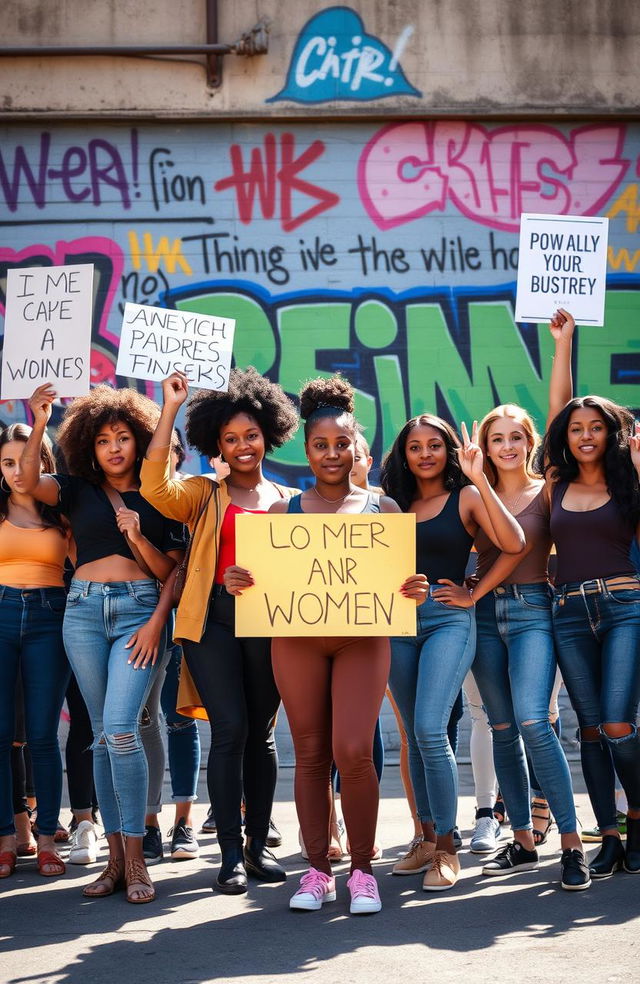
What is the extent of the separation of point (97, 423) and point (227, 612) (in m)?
0.99

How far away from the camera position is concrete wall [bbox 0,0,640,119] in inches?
341

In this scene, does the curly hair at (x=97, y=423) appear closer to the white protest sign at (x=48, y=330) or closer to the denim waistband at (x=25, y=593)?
the white protest sign at (x=48, y=330)

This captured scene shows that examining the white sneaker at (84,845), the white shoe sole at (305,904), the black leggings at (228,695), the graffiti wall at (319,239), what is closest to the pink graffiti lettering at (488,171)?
the graffiti wall at (319,239)

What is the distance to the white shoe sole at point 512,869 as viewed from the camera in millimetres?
4789

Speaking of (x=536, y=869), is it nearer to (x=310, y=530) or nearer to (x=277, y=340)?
(x=310, y=530)

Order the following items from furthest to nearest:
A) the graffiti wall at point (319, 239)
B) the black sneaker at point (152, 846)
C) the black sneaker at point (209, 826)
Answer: the graffiti wall at point (319, 239)
the black sneaker at point (209, 826)
the black sneaker at point (152, 846)

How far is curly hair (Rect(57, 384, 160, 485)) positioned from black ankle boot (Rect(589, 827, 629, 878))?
2452 mm

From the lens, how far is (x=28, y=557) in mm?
5156

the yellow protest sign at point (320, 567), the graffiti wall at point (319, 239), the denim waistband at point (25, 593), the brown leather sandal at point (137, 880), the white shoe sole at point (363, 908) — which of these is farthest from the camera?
the graffiti wall at point (319, 239)

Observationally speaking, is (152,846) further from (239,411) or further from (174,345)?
(174,345)

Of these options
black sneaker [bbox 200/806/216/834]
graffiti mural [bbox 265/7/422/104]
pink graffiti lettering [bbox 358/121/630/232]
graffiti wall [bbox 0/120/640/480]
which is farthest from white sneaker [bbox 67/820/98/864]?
graffiti mural [bbox 265/7/422/104]

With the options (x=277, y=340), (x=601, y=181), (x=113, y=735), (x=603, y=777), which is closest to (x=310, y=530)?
(x=113, y=735)

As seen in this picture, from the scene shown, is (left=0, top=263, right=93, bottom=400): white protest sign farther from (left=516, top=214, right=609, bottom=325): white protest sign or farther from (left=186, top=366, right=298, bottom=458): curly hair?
(left=516, top=214, right=609, bottom=325): white protest sign

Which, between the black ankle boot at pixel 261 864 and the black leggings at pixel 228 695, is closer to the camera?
the black leggings at pixel 228 695
